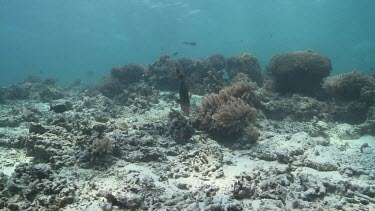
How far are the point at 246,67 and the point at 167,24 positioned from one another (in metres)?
57.5

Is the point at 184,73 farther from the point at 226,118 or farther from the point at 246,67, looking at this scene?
the point at 226,118

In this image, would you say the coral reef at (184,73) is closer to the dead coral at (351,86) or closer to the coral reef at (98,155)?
the dead coral at (351,86)

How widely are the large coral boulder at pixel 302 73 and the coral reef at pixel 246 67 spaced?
4.65 meters

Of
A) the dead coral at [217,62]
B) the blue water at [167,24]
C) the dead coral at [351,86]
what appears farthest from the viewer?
the blue water at [167,24]

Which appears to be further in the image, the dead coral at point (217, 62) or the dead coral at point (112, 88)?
the dead coral at point (217, 62)

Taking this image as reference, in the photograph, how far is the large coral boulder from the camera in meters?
13.6

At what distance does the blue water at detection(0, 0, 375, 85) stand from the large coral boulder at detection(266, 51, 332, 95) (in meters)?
18.8

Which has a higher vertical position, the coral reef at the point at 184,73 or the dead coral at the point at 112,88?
the coral reef at the point at 184,73

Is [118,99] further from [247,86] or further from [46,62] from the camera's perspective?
[46,62]

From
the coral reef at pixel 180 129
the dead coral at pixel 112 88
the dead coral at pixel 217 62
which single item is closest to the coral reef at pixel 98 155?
the coral reef at pixel 180 129

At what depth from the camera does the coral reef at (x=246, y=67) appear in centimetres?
1881

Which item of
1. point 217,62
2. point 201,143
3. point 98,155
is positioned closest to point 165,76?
point 217,62

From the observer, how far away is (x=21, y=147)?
8625 mm

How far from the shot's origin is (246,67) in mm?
18875
